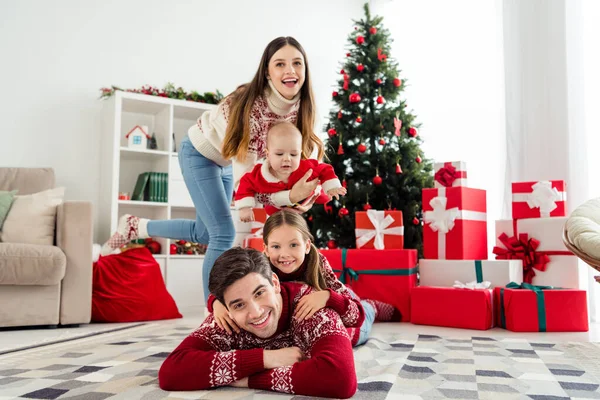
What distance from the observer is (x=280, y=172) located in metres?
1.61

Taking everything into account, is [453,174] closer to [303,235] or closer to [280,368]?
[303,235]

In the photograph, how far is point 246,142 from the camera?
5.65ft

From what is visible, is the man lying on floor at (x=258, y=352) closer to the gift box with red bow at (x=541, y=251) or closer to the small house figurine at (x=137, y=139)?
the gift box with red bow at (x=541, y=251)

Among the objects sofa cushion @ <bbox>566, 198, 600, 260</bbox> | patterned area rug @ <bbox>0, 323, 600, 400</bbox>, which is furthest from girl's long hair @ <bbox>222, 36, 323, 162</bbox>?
sofa cushion @ <bbox>566, 198, 600, 260</bbox>

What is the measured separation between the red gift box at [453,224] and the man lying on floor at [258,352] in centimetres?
180

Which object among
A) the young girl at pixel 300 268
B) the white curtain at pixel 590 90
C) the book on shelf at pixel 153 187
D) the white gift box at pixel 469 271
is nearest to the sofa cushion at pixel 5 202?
the book on shelf at pixel 153 187

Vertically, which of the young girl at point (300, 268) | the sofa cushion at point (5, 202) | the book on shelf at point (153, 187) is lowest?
the young girl at point (300, 268)

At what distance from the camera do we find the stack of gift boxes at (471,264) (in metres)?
2.66

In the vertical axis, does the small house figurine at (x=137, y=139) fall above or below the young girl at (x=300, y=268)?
above

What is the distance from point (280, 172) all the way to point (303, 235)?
0.65ft

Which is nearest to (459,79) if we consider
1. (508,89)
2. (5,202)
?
(508,89)

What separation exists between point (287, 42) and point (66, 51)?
3.10m

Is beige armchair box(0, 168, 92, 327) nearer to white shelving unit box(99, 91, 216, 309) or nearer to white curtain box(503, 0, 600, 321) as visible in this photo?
white shelving unit box(99, 91, 216, 309)

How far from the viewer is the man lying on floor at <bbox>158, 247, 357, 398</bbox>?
1.29 meters
